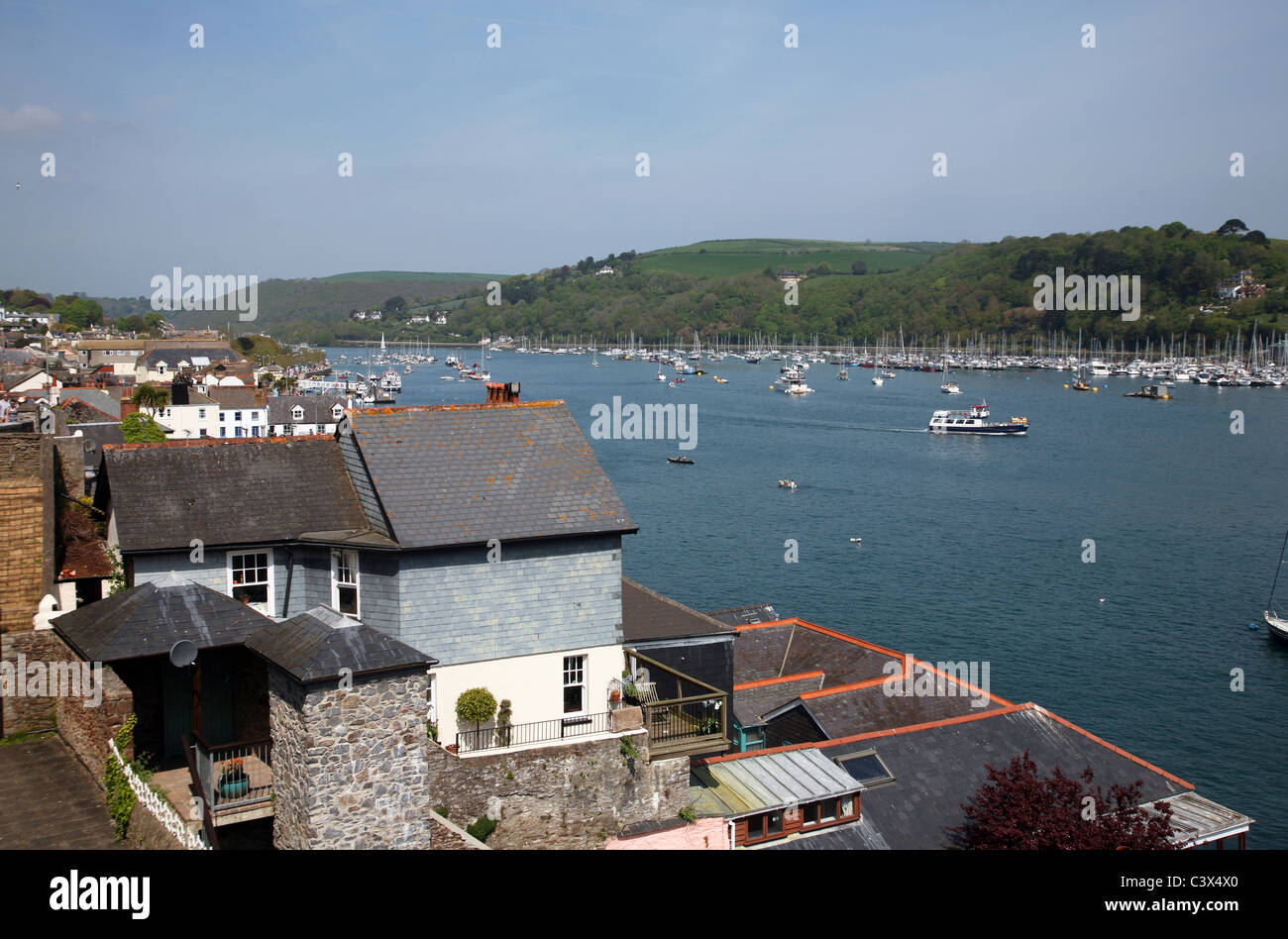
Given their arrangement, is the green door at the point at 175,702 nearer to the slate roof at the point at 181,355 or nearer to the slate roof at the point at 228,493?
the slate roof at the point at 228,493

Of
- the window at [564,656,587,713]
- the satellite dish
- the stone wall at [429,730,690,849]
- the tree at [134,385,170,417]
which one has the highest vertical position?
the tree at [134,385,170,417]

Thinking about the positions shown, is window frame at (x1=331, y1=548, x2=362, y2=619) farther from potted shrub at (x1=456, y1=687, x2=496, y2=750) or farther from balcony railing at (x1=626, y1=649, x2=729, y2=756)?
balcony railing at (x1=626, y1=649, x2=729, y2=756)

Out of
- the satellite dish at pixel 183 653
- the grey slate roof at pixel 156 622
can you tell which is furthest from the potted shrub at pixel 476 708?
the satellite dish at pixel 183 653

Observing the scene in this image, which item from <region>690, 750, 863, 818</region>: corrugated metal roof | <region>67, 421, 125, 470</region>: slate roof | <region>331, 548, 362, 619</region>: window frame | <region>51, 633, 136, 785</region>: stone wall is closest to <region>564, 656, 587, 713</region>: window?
<region>690, 750, 863, 818</region>: corrugated metal roof
